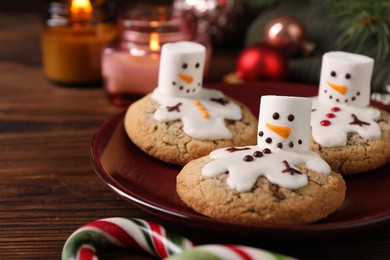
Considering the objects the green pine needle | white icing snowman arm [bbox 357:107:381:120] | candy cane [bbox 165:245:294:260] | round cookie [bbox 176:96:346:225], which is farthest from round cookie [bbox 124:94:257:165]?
the green pine needle

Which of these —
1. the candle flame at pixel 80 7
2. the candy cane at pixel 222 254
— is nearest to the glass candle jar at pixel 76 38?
the candle flame at pixel 80 7

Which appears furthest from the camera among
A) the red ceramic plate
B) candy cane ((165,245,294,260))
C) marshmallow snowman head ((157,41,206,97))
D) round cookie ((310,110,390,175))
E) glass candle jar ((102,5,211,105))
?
glass candle jar ((102,5,211,105))

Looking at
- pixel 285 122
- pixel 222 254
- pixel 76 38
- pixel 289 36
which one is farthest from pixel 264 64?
pixel 222 254

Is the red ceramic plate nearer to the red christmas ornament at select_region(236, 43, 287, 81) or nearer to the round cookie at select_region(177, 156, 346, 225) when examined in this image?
the round cookie at select_region(177, 156, 346, 225)

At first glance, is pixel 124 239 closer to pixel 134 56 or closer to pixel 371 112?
pixel 371 112

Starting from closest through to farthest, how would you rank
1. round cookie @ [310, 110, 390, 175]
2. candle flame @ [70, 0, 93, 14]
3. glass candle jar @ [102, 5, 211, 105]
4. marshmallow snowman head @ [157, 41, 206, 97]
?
1. round cookie @ [310, 110, 390, 175]
2. marshmallow snowman head @ [157, 41, 206, 97]
3. glass candle jar @ [102, 5, 211, 105]
4. candle flame @ [70, 0, 93, 14]

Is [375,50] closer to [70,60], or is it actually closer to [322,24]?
[322,24]

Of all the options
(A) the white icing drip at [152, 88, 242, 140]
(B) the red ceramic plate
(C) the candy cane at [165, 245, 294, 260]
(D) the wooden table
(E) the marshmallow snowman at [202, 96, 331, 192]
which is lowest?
(D) the wooden table

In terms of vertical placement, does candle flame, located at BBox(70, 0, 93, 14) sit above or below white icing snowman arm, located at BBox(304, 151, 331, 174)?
above
